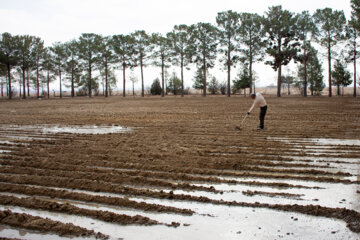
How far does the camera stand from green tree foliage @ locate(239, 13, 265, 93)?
4969 centimetres

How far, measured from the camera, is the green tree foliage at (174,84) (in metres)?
69.0

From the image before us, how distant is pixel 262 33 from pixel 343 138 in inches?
1639

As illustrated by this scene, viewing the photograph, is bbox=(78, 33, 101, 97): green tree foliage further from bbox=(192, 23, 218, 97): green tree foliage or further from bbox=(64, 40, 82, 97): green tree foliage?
bbox=(192, 23, 218, 97): green tree foliage

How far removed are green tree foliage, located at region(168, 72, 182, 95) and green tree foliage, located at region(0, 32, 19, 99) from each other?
30.6 m

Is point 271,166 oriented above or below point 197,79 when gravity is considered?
below

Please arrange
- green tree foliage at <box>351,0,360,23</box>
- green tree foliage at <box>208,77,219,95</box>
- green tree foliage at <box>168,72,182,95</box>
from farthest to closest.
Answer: green tree foliage at <box>168,72,182,95</box> → green tree foliage at <box>208,77,219,95</box> → green tree foliage at <box>351,0,360,23</box>

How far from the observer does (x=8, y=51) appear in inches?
2157

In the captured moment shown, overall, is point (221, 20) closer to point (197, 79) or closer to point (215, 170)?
point (197, 79)

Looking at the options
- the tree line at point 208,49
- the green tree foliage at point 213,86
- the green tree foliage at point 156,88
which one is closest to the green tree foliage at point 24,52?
the tree line at point 208,49

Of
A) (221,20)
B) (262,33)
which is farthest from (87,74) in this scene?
(262,33)

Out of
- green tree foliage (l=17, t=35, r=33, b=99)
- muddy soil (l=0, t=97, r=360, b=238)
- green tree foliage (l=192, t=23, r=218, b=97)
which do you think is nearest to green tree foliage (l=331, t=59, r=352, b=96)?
green tree foliage (l=192, t=23, r=218, b=97)

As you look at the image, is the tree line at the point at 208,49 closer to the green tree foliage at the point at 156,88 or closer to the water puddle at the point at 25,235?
the green tree foliage at the point at 156,88

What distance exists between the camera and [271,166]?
6383mm

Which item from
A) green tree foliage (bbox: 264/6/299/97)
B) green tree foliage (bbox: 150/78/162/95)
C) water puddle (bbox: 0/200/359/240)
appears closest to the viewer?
water puddle (bbox: 0/200/359/240)
